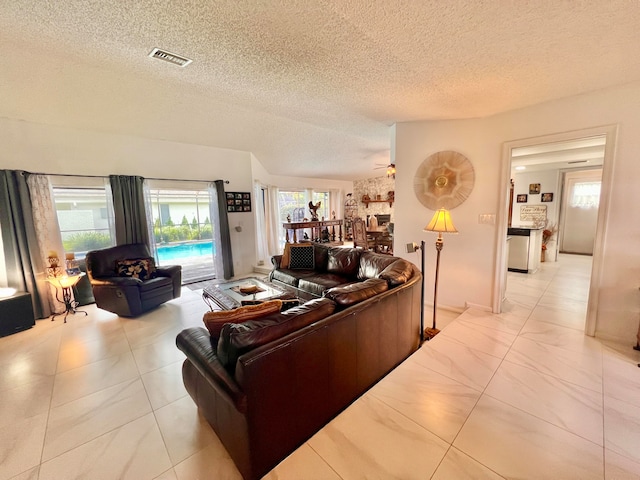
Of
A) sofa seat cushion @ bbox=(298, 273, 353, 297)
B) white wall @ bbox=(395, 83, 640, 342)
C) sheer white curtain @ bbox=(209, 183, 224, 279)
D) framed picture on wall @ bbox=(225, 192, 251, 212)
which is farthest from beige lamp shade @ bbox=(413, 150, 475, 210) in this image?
sheer white curtain @ bbox=(209, 183, 224, 279)

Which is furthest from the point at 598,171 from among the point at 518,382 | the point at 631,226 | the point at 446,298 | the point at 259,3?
the point at 259,3

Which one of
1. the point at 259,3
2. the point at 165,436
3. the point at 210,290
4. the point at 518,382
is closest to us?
the point at 259,3

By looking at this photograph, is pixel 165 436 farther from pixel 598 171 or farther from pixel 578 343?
pixel 598 171

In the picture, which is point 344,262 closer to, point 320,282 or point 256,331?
point 320,282

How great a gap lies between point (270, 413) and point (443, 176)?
340 centimetres

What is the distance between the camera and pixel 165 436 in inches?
67.0

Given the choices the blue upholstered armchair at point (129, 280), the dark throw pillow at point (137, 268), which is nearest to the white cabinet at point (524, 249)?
the blue upholstered armchair at point (129, 280)

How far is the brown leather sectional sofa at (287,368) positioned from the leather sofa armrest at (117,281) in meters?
2.35

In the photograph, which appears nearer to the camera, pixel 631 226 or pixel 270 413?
pixel 270 413

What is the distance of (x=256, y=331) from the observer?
1.39m

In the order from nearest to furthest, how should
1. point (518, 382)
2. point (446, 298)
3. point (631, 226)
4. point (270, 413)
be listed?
1. point (270, 413)
2. point (518, 382)
3. point (631, 226)
4. point (446, 298)

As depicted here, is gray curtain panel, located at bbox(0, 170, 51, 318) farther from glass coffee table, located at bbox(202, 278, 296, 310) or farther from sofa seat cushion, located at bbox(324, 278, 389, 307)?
sofa seat cushion, located at bbox(324, 278, 389, 307)

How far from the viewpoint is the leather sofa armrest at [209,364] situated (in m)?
1.25

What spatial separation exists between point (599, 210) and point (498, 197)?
88 cm
